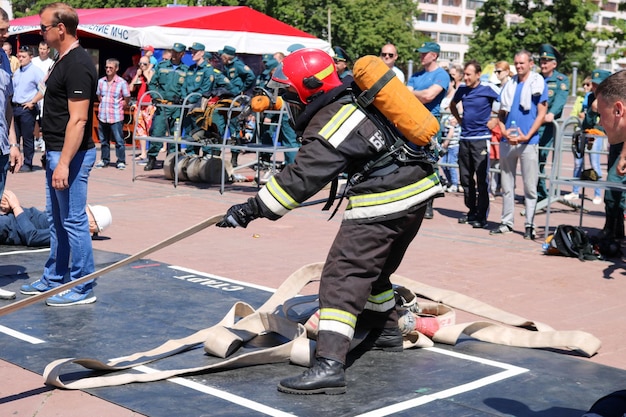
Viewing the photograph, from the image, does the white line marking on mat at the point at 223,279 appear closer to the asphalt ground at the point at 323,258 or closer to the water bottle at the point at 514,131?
the asphalt ground at the point at 323,258

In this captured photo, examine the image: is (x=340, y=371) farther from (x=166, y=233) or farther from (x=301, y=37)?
(x=301, y=37)

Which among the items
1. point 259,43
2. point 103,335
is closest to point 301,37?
point 259,43

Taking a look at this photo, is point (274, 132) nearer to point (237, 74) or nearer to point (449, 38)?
point (237, 74)

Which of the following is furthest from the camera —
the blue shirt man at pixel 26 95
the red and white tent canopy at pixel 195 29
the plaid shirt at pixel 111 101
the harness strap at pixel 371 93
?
the red and white tent canopy at pixel 195 29

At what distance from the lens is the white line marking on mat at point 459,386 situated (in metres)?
4.64

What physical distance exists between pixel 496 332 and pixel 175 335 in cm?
216

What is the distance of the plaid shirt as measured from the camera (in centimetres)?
1631

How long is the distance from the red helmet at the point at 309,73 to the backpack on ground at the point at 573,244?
4932mm

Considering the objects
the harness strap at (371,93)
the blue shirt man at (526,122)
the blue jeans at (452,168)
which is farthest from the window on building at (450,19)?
the harness strap at (371,93)

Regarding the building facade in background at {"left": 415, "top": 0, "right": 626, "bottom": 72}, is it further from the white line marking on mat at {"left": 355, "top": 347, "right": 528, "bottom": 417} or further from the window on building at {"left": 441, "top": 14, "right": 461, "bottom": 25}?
the white line marking on mat at {"left": 355, "top": 347, "right": 528, "bottom": 417}

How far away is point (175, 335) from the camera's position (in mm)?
5961

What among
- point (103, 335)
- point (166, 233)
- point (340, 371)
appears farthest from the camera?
point (166, 233)

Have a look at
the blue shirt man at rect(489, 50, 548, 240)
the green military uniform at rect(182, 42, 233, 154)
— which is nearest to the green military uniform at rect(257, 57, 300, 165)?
the green military uniform at rect(182, 42, 233, 154)

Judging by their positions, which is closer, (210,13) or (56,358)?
(56,358)
